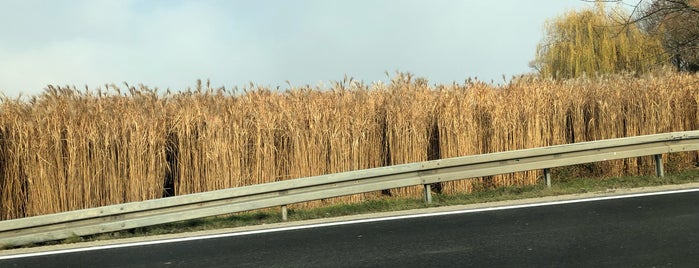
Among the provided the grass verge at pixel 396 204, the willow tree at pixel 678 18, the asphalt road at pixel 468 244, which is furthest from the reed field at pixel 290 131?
the asphalt road at pixel 468 244

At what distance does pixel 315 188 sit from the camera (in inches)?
367

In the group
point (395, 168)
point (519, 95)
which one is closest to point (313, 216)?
point (395, 168)

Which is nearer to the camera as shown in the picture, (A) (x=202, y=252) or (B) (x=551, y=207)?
(A) (x=202, y=252)

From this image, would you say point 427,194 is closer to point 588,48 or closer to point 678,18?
point 678,18

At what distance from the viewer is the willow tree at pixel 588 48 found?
32656 millimetres

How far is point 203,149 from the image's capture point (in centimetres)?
1066

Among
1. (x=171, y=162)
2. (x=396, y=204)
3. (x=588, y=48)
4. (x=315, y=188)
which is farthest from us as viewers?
(x=588, y=48)

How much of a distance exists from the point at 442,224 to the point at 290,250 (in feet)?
6.87

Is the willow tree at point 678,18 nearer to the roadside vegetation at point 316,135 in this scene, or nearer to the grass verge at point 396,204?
the roadside vegetation at point 316,135

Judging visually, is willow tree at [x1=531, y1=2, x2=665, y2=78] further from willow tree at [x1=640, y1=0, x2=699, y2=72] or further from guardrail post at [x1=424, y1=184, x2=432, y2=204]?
guardrail post at [x1=424, y1=184, x2=432, y2=204]

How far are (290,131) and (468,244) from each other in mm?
5252

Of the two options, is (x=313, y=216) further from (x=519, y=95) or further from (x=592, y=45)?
(x=592, y=45)

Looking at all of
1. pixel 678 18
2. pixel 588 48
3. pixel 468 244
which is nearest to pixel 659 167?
pixel 468 244

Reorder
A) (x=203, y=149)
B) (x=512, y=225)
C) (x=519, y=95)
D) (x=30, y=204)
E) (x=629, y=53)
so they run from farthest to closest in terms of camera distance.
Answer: (x=629, y=53) → (x=519, y=95) → (x=203, y=149) → (x=30, y=204) → (x=512, y=225)
